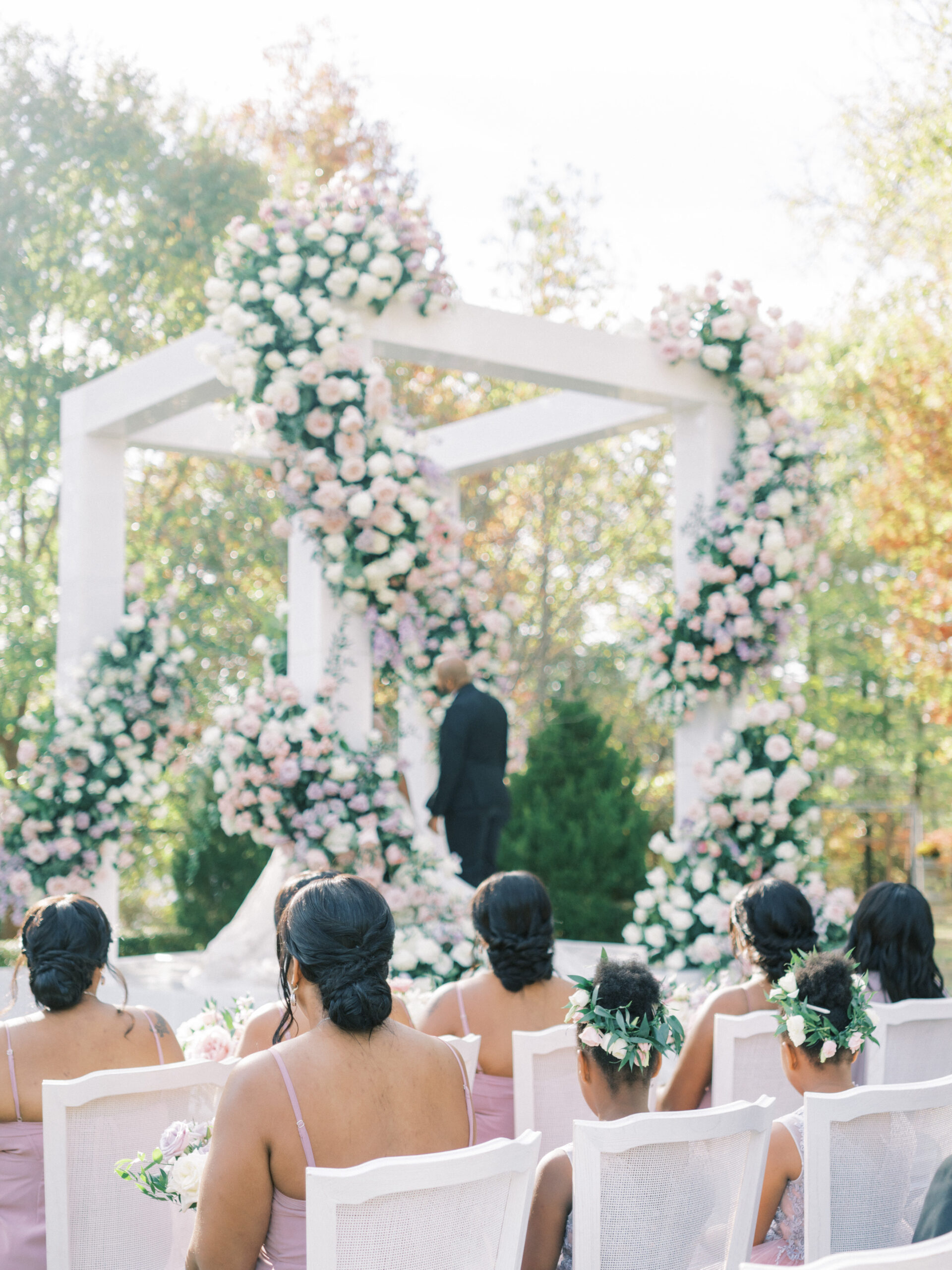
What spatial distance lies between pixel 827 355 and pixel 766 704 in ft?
29.6

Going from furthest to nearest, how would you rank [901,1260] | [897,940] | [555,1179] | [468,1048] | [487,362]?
[487,362] → [897,940] → [468,1048] → [555,1179] → [901,1260]

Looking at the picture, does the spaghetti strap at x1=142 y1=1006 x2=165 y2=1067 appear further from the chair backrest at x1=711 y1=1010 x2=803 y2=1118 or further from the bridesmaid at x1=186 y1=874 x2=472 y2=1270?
the chair backrest at x1=711 y1=1010 x2=803 y2=1118

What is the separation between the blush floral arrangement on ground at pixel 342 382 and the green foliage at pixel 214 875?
4051 millimetres

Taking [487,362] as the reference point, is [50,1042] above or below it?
below

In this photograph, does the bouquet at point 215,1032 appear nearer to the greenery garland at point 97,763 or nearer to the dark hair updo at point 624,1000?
the dark hair updo at point 624,1000

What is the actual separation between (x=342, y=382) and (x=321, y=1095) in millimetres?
3978

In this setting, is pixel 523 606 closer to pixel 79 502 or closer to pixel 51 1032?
pixel 79 502

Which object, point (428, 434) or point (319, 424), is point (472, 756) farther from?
point (428, 434)

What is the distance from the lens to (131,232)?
13.3 metres

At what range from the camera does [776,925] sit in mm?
3289

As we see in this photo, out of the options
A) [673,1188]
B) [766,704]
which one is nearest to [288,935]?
[673,1188]

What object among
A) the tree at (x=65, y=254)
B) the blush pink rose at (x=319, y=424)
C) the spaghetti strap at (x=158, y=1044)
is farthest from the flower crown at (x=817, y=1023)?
the tree at (x=65, y=254)

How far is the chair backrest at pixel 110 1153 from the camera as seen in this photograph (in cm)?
236

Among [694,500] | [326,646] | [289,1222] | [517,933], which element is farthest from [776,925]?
[694,500]
